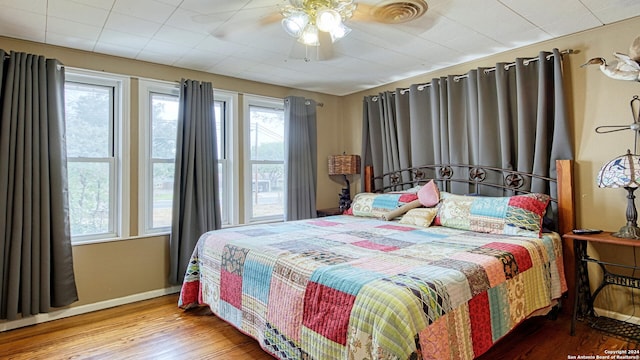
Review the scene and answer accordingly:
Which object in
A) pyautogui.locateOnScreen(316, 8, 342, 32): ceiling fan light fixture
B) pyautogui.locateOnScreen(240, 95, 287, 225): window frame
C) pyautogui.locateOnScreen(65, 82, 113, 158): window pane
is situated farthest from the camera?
pyautogui.locateOnScreen(240, 95, 287, 225): window frame

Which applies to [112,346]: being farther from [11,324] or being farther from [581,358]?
[581,358]

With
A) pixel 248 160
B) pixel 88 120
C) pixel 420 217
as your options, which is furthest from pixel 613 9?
pixel 88 120

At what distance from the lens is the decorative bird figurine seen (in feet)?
7.92

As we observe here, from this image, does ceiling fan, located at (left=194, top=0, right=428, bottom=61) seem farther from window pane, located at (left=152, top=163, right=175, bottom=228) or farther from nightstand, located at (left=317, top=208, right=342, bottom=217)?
nightstand, located at (left=317, top=208, right=342, bottom=217)

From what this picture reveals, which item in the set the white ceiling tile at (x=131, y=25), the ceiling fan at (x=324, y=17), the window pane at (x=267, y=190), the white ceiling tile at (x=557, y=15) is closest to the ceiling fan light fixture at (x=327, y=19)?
the ceiling fan at (x=324, y=17)

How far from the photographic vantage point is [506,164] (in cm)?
323

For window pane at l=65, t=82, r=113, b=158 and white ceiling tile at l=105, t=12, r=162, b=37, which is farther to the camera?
window pane at l=65, t=82, r=113, b=158

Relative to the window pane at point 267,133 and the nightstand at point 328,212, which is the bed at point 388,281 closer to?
the nightstand at point 328,212

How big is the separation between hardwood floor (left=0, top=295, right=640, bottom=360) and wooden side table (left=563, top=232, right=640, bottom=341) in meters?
0.10

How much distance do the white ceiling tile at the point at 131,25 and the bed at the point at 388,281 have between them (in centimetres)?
168

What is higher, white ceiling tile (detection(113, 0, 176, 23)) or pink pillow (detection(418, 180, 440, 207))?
white ceiling tile (detection(113, 0, 176, 23))

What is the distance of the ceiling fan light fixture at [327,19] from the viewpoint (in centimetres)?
198

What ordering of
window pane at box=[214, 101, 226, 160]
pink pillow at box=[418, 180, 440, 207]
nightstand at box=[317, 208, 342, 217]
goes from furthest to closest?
nightstand at box=[317, 208, 342, 217]
window pane at box=[214, 101, 226, 160]
pink pillow at box=[418, 180, 440, 207]

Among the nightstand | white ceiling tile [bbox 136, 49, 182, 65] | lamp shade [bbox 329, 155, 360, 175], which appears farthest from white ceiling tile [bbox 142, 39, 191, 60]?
the nightstand
